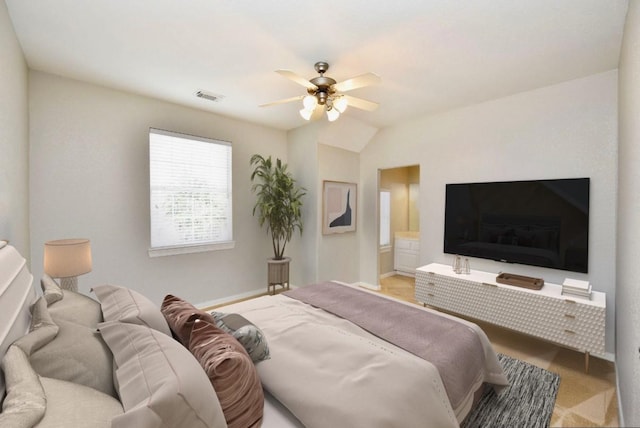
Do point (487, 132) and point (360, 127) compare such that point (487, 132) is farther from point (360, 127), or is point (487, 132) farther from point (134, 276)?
point (134, 276)

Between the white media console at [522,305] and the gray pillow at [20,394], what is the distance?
325 centimetres

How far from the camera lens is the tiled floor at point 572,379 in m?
1.83

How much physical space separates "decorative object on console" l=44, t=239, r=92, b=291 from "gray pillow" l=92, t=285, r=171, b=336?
25.5 inches

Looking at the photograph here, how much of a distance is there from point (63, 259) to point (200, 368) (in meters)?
1.75

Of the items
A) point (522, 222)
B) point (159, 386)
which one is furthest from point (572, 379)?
point (159, 386)

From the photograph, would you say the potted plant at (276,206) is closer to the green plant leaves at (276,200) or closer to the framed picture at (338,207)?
the green plant leaves at (276,200)

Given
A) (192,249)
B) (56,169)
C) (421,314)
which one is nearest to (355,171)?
(192,249)

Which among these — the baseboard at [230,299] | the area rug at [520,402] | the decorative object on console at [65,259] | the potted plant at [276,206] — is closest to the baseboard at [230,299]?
the baseboard at [230,299]

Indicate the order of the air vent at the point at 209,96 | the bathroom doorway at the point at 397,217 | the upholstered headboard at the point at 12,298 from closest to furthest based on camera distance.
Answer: the upholstered headboard at the point at 12,298 < the air vent at the point at 209,96 < the bathroom doorway at the point at 397,217

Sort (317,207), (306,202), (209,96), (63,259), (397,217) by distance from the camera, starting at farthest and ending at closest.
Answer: (397,217) → (306,202) → (317,207) → (209,96) → (63,259)

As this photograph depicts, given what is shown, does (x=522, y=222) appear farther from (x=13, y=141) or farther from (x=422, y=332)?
(x=13, y=141)

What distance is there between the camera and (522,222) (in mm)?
2992

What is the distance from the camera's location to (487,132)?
10.7 feet

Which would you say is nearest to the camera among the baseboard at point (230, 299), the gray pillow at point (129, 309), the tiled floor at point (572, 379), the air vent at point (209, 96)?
the gray pillow at point (129, 309)
